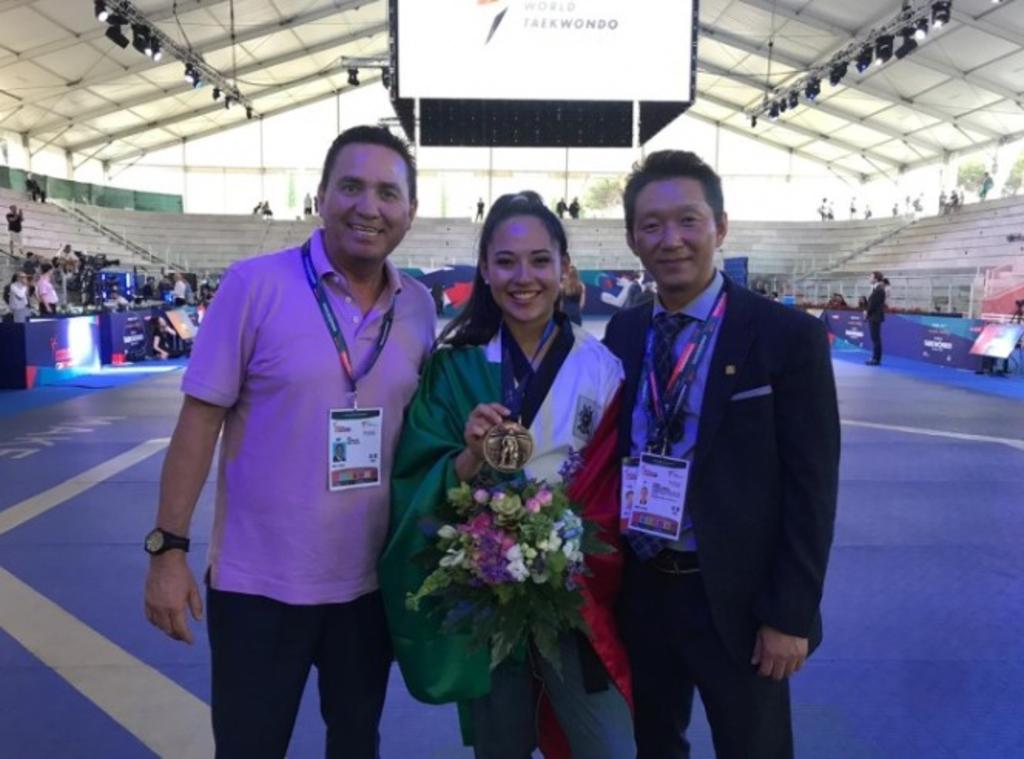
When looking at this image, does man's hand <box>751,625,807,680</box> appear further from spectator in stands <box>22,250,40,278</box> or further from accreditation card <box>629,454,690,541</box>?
spectator in stands <box>22,250,40,278</box>

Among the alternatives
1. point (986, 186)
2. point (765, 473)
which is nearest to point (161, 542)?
point (765, 473)

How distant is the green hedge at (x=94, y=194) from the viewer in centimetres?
2527

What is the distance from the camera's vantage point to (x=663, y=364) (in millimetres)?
1716

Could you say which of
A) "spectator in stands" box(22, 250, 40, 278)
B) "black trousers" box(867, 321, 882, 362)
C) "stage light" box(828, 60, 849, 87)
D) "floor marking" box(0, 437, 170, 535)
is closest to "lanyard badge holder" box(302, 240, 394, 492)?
"floor marking" box(0, 437, 170, 535)

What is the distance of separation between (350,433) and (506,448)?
0.42 meters

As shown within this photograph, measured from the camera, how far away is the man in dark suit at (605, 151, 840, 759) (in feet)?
5.04

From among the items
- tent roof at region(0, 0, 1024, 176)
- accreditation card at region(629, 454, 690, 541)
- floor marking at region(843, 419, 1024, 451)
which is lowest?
floor marking at region(843, 419, 1024, 451)

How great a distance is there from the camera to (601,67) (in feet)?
43.1

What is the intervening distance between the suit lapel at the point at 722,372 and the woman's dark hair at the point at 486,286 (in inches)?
17.3

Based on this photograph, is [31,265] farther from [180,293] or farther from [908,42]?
[908,42]

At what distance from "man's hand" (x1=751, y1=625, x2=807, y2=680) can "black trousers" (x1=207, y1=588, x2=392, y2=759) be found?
33.9 inches

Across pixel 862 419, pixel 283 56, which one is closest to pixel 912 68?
pixel 862 419

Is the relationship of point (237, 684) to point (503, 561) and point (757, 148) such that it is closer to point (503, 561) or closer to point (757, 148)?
point (503, 561)

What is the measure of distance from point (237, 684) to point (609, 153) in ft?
113
